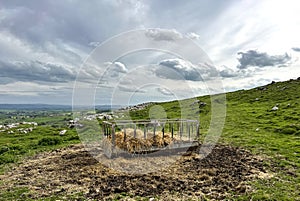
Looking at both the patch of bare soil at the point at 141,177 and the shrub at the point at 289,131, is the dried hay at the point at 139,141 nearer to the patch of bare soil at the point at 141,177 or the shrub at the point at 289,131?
the patch of bare soil at the point at 141,177

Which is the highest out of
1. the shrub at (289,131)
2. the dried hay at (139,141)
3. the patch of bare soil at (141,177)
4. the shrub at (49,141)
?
the dried hay at (139,141)

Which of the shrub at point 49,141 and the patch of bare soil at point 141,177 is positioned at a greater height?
the shrub at point 49,141

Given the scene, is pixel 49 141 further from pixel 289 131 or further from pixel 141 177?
pixel 289 131

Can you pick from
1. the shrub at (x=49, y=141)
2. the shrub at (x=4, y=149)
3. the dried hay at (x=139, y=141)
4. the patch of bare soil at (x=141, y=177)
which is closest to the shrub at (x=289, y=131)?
the patch of bare soil at (x=141, y=177)

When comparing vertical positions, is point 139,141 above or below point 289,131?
above

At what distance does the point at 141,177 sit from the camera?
991cm

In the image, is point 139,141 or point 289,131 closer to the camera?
point 139,141

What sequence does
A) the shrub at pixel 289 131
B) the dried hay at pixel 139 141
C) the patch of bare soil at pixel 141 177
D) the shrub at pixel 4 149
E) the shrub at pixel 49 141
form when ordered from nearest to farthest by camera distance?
the patch of bare soil at pixel 141 177
the dried hay at pixel 139 141
the shrub at pixel 4 149
the shrub at pixel 49 141
the shrub at pixel 289 131

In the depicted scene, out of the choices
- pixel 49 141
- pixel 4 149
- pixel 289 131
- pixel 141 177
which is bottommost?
pixel 141 177

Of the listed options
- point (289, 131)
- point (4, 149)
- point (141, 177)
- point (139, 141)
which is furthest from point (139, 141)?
point (289, 131)

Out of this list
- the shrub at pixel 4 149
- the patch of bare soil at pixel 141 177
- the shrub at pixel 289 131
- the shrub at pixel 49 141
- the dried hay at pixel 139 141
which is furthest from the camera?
the shrub at pixel 289 131

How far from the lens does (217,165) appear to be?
11375mm

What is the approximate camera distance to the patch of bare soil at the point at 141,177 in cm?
852

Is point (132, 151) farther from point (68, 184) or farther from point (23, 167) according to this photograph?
point (23, 167)
